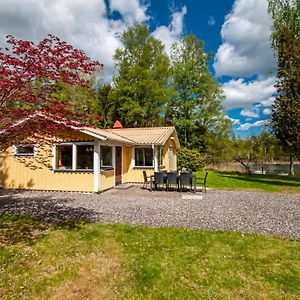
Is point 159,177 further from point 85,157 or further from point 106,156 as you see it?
point 85,157

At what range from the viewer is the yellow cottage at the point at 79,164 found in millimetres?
12289

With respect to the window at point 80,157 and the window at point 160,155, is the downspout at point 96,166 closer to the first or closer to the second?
the window at point 80,157

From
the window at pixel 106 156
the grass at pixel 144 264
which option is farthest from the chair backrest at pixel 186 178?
the grass at pixel 144 264

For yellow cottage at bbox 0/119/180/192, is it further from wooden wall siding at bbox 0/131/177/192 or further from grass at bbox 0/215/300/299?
grass at bbox 0/215/300/299

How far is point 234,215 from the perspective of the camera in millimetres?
7988

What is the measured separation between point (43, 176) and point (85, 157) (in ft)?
9.05

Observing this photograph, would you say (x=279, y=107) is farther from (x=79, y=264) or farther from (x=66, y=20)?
(x=79, y=264)

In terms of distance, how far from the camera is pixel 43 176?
42.9 feet

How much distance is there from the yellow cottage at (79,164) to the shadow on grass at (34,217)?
6.30ft

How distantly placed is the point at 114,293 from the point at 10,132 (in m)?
3.52

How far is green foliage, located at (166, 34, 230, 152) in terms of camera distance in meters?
31.3

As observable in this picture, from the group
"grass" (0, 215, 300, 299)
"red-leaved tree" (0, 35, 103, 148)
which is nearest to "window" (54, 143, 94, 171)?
"grass" (0, 215, 300, 299)

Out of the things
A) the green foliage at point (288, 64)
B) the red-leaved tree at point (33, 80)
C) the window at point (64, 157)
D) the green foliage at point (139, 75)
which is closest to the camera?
the red-leaved tree at point (33, 80)

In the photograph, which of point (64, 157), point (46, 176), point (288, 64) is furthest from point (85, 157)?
point (288, 64)
